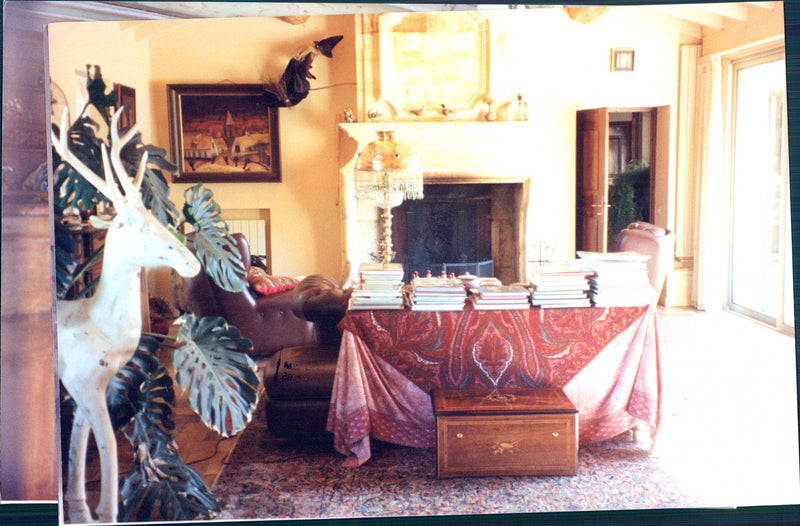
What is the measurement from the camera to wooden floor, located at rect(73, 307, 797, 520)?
12.1ft

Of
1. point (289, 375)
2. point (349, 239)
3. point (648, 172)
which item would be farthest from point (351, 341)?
point (648, 172)

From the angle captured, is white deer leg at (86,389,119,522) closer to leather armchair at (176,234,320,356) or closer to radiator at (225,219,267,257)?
leather armchair at (176,234,320,356)

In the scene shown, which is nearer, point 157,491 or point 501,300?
point 157,491

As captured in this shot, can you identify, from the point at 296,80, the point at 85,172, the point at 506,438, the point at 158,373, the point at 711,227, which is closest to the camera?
the point at 85,172

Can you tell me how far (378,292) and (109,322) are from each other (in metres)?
1.28

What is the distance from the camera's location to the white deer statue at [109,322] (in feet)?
9.52

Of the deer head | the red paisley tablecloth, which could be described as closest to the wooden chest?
the red paisley tablecloth

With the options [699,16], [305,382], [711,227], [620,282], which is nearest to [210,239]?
[305,382]

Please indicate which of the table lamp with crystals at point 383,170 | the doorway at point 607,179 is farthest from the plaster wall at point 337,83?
the table lamp with crystals at point 383,170

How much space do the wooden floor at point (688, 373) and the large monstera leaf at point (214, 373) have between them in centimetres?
68

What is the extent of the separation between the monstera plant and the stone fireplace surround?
3714mm

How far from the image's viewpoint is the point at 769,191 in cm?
597

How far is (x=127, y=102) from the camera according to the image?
657 cm

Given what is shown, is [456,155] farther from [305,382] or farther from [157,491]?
[157,491]
